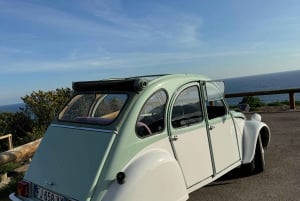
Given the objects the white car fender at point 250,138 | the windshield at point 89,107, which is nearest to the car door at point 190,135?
the windshield at point 89,107

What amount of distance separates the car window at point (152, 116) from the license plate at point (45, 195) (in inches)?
44.4

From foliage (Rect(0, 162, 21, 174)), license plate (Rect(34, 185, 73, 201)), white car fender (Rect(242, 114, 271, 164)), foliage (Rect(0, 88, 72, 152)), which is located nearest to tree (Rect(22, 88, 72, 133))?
foliage (Rect(0, 88, 72, 152))

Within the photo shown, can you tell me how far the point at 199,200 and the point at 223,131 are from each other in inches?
42.9

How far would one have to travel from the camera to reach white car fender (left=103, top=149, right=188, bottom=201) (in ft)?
12.7

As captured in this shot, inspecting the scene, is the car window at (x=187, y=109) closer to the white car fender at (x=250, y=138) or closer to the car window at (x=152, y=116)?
the car window at (x=152, y=116)

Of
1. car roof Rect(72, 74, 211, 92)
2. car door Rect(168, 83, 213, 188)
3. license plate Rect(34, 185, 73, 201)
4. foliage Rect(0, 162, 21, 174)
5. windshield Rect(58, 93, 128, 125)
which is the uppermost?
car roof Rect(72, 74, 211, 92)

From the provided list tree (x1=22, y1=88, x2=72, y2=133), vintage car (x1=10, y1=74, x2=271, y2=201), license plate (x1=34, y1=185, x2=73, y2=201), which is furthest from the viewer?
tree (x1=22, y1=88, x2=72, y2=133)

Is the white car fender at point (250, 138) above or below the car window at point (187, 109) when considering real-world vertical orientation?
below

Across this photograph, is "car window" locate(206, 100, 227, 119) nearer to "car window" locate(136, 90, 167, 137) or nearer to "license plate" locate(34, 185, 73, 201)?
"car window" locate(136, 90, 167, 137)

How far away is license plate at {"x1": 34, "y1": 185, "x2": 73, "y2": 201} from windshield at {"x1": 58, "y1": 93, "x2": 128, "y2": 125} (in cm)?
97

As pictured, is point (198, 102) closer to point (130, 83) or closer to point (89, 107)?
point (130, 83)

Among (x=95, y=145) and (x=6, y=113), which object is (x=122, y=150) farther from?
(x=6, y=113)

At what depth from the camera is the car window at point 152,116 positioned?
14.7 feet

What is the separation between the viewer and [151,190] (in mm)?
4059
